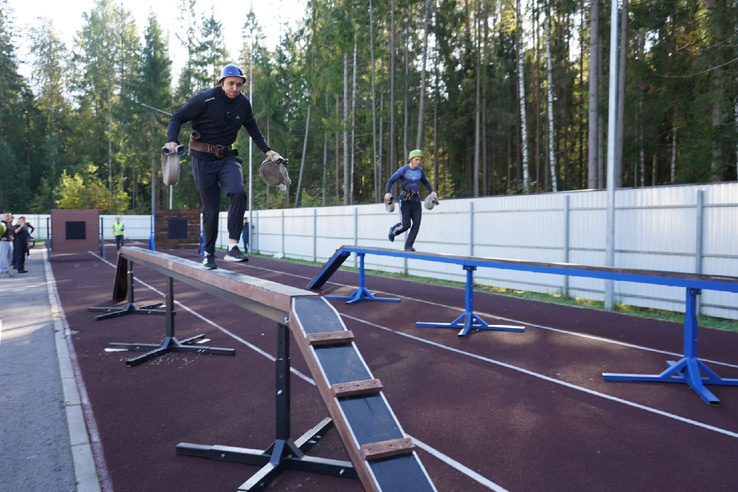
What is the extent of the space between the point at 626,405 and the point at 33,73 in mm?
69236

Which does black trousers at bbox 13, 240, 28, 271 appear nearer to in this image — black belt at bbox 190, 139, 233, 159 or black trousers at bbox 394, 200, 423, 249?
Answer: black trousers at bbox 394, 200, 423, 249

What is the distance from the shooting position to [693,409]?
17.4 feet

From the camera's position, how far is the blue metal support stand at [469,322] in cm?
873

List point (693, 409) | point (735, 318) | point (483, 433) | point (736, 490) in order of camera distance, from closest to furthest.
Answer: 1. point (736, 490)
2. point (483, 433)
3. point (693, 409)
4. point (735, 318)

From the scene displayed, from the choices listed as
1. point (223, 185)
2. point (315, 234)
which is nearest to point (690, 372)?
point (223, 185)

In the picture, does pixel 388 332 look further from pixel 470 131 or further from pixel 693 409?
pixel 470 131

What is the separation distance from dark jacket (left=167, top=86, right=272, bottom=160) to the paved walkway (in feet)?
9.34

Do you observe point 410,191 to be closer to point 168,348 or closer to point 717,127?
point 168,348

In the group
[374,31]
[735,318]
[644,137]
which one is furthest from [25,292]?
[644,137]

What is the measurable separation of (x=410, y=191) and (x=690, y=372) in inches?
252

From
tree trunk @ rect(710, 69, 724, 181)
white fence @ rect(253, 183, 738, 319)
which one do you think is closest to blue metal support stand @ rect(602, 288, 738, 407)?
white fence @ rect(253, 183, 738, 319)

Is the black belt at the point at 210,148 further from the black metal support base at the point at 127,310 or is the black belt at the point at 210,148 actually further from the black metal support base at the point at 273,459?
the black metal support base at the point at 127,310

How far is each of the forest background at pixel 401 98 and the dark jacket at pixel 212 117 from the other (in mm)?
13656

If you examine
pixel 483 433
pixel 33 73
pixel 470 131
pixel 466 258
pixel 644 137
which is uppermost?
pixel 33 73
